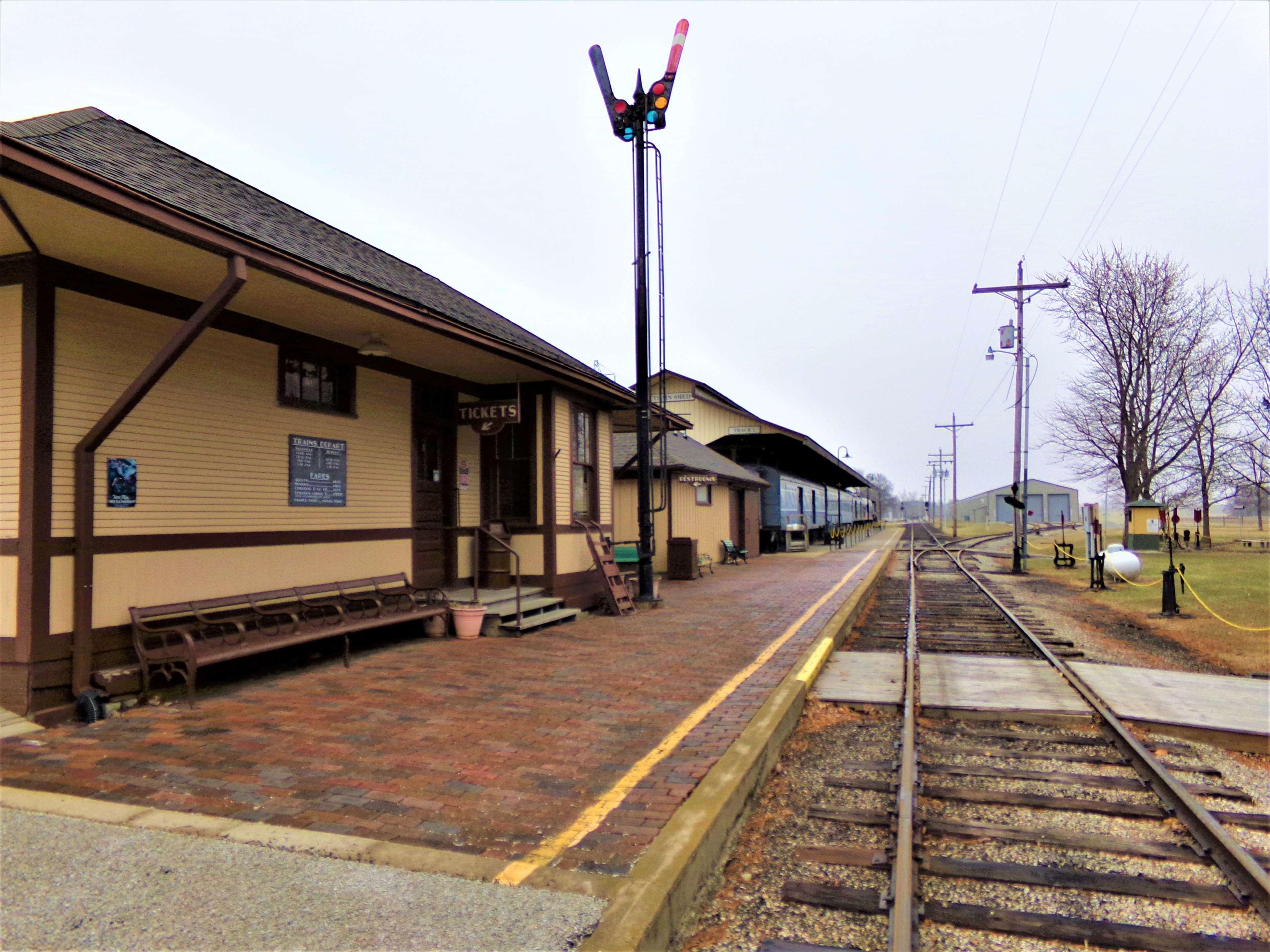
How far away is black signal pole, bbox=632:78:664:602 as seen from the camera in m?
12.1

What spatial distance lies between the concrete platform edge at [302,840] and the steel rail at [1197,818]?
2.77m

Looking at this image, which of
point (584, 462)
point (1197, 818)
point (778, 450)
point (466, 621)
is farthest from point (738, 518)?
point (1197, 818)

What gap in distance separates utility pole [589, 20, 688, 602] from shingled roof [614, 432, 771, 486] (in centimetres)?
403

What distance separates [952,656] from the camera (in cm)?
926

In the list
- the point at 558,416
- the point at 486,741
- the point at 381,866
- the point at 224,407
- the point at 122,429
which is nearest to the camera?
the point at 381,866

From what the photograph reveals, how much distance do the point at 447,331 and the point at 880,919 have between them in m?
6.30

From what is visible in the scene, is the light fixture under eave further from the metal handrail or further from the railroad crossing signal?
the railroad crossing signal

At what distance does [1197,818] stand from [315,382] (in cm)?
794

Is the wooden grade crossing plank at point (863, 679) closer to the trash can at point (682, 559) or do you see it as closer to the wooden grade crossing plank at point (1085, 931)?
the wooden grade crossing plank at point (1085, 931)

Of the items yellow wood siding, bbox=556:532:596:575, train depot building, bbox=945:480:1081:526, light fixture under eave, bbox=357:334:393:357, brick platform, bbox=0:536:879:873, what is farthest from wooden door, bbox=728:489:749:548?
train depot building, bbox=945:480:1081:526

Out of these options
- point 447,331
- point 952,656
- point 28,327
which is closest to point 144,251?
point 28,327

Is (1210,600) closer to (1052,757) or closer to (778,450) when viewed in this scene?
(1052,757)

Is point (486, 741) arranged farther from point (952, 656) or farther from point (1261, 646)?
point (1261, 646)

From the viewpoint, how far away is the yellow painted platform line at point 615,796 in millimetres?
3275
